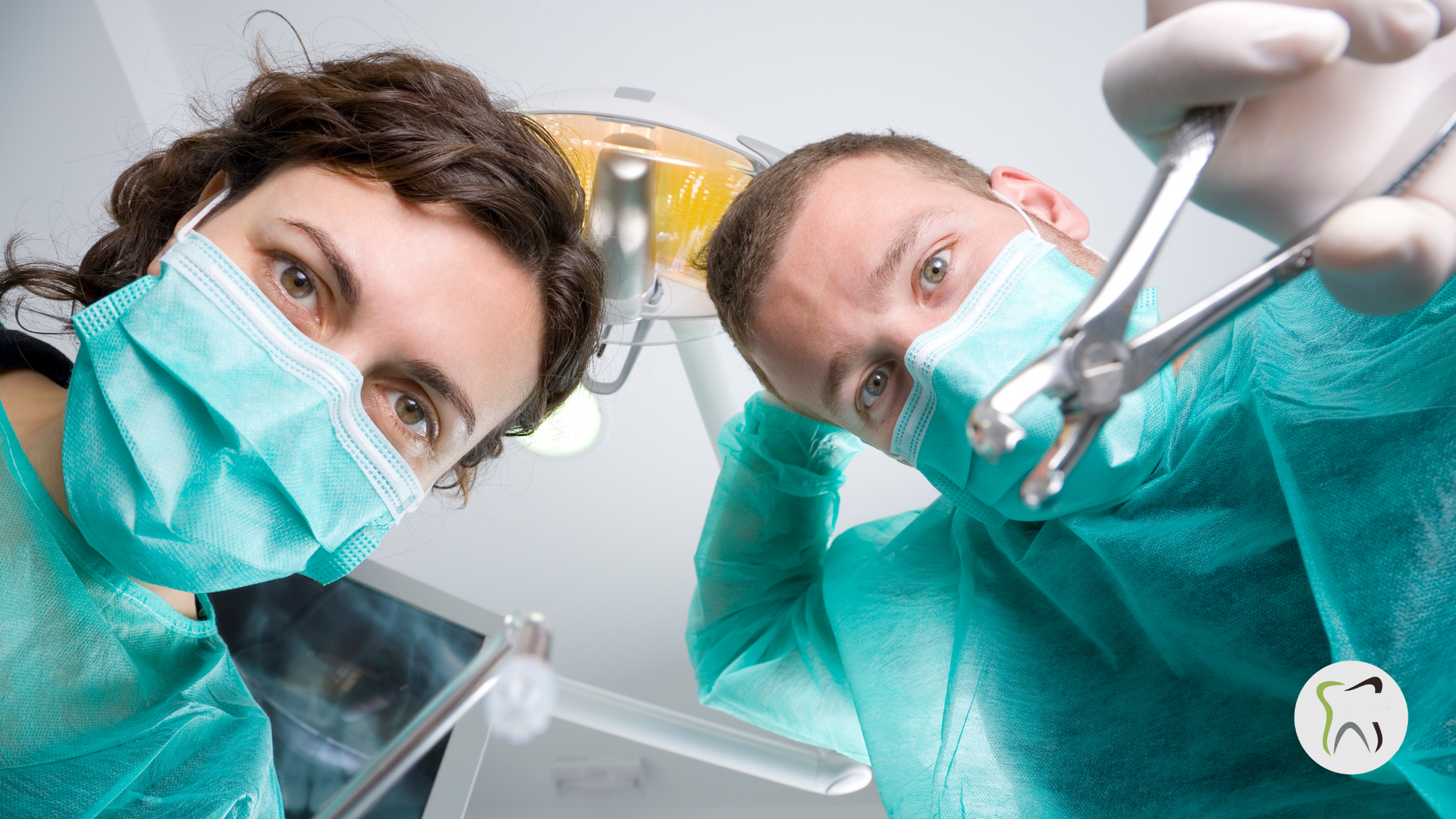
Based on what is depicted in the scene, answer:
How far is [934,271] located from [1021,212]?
0.55 ft

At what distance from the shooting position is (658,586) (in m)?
2.91

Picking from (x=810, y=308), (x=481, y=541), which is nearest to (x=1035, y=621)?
(x=810, y=308)

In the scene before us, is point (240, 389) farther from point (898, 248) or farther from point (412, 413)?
point (898, 248)

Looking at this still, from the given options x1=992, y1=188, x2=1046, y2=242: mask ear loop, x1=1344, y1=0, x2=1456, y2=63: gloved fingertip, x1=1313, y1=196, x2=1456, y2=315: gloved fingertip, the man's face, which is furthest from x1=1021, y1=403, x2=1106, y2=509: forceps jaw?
x1=992, y1=188, x2=1046, y2=242: mask ear loop

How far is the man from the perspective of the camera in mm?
651

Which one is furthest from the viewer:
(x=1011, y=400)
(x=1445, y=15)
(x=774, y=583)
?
(x=774, y=583)

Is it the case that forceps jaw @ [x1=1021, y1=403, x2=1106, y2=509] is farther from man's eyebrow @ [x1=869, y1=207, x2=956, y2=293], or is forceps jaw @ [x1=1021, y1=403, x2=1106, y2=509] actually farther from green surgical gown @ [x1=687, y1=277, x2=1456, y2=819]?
man's eyebrow @ [x1=869, y1=207, x2=956, y2=293]

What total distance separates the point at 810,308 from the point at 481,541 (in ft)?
6.92

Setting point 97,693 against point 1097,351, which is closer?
point 1097,351

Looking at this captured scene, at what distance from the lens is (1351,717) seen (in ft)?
2.29

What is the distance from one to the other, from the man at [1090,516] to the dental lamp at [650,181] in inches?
2.9

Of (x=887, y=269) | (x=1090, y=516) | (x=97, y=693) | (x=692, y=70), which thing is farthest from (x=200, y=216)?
(x=692, y=70)

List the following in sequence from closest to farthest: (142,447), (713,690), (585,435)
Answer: (142,447)
(713,690)
(585,435)

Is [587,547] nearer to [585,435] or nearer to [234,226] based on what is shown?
[585,435]
